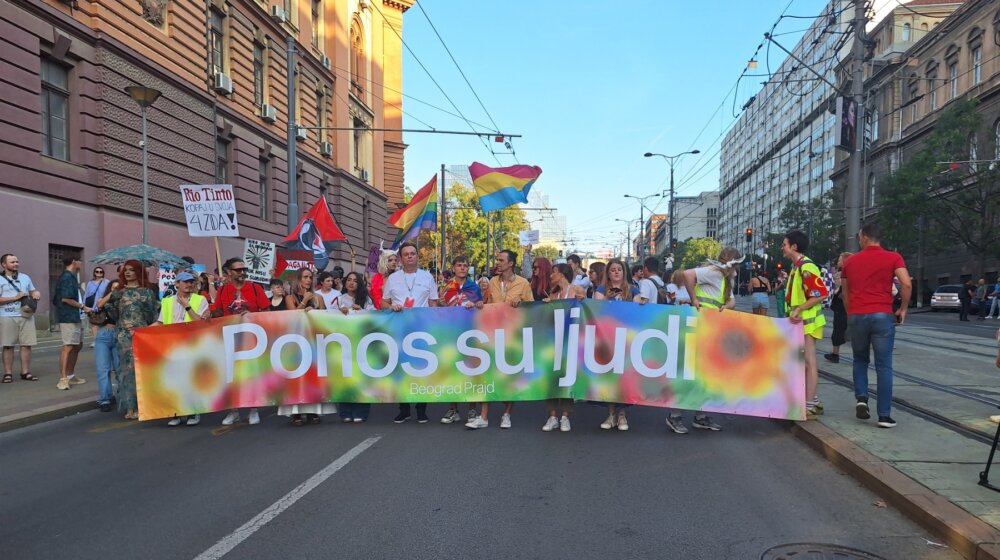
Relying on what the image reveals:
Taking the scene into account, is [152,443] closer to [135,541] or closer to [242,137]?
[135,541]

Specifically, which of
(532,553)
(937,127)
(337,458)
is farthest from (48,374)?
(937,127)

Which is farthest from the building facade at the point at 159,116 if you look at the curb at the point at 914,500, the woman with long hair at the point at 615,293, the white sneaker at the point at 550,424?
the curb at the point at 914,500

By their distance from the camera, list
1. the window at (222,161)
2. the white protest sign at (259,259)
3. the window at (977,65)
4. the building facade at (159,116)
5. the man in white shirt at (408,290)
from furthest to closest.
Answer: the window at (977,65) < the window at (222,161) < the building facade at (159,116) < the white protest sign at (259,259) < the man in white shirt at (408,290)

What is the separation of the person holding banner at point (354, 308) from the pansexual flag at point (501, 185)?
2615 millimetres

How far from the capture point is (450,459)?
578 centimetres

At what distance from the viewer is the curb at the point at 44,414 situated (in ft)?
23.7

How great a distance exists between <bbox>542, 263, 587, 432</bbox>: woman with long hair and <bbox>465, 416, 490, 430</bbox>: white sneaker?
0.62 metres

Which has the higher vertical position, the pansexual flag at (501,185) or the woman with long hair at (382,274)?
the pansexual flag at (501,185)

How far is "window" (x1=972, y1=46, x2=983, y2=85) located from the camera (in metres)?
40.8

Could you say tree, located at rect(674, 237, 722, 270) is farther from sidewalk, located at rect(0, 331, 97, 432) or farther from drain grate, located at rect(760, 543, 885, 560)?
drain grate, located at rect(760, 543, 885, 560)

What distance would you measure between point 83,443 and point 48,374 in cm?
508

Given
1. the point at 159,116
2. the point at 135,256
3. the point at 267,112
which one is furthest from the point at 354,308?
the point at 267,112

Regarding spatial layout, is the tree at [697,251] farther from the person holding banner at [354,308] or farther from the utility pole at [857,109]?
the person holding banner at [354,308]

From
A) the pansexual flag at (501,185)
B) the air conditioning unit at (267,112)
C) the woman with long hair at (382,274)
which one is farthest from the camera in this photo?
the air conditioning unit at (267,112)
